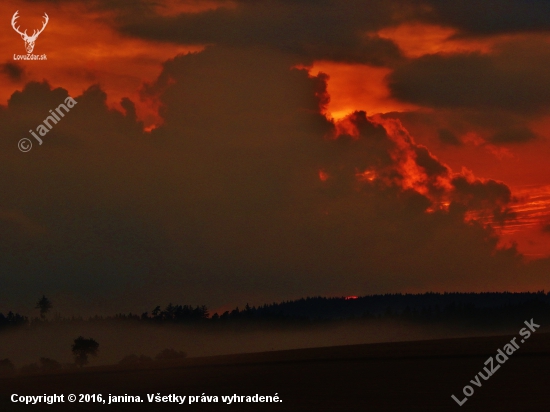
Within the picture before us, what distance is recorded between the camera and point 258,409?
176 ft

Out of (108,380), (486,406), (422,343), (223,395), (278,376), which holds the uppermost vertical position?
(422,343)

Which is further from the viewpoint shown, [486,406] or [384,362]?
[384,362]

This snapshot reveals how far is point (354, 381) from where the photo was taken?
6994cm

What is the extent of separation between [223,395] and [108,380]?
30.9 meters

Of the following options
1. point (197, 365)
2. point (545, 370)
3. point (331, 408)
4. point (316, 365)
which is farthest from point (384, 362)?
point (331, 408)

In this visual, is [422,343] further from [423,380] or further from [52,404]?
[52,404]

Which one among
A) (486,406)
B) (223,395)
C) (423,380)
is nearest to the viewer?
(486,406)

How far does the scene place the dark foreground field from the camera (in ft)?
181

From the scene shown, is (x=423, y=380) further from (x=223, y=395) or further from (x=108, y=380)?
(x=108, y=380)

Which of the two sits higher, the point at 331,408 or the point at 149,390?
the point at 149,390

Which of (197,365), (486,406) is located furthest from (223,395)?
(197,365)

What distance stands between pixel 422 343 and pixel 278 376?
4123 cm

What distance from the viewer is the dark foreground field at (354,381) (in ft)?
181

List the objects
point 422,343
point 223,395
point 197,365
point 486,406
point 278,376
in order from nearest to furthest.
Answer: point 486,406 → point 223,395 → point 278,376 → point 197,365 → point 422,343
